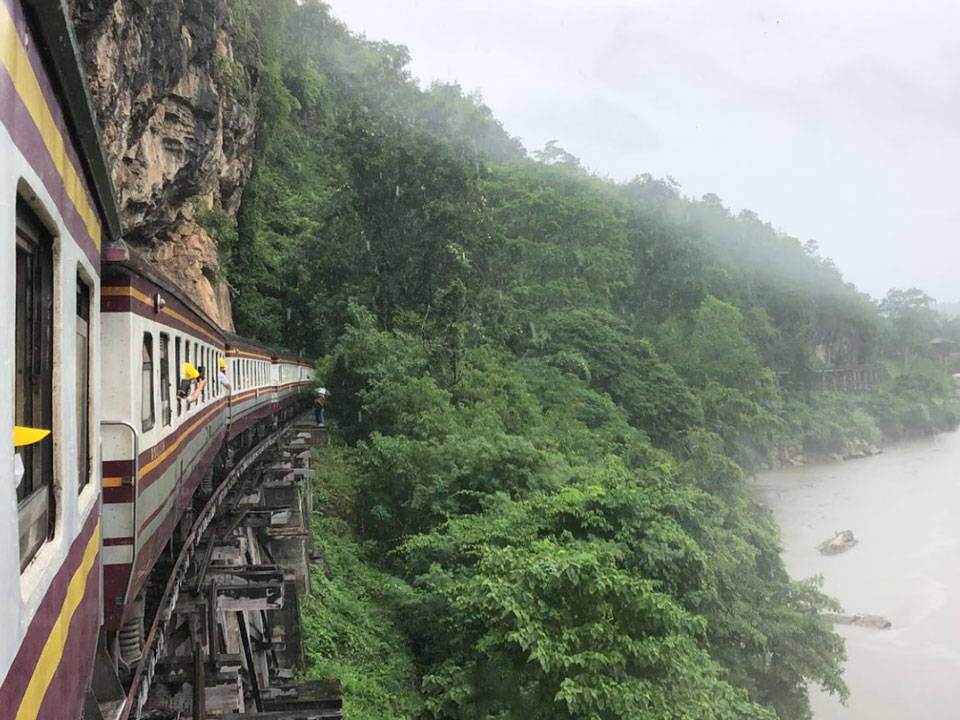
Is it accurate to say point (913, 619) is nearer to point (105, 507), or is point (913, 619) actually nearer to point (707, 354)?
point (707, 354)

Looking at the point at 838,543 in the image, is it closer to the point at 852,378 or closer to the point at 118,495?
the point at 118,495

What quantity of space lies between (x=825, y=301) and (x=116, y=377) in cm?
6937

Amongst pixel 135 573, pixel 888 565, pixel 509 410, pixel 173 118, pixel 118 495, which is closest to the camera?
pixel 118 495

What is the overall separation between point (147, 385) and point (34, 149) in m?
2.72

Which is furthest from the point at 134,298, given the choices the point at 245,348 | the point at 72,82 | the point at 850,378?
the point at 850,378

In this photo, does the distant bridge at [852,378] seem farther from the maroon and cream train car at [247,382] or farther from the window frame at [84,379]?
the window frame at [84,379]

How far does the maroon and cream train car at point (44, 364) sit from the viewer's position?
54.9 inches

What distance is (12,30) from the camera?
145cm

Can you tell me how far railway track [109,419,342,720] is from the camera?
5.75m

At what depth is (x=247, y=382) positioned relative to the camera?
11.8 meters

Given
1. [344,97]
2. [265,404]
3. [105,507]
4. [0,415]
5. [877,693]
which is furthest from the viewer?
[344,97]

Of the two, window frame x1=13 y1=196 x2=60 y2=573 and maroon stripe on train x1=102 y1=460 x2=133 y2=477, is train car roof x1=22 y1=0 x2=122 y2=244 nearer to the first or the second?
window frame x1=13 y1=196 x2=60 y2=573

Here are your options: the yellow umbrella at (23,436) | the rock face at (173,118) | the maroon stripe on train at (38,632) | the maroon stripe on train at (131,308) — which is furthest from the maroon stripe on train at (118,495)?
the rock face at (173,118)

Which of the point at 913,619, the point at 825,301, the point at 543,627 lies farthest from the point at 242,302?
the point at 825,301
